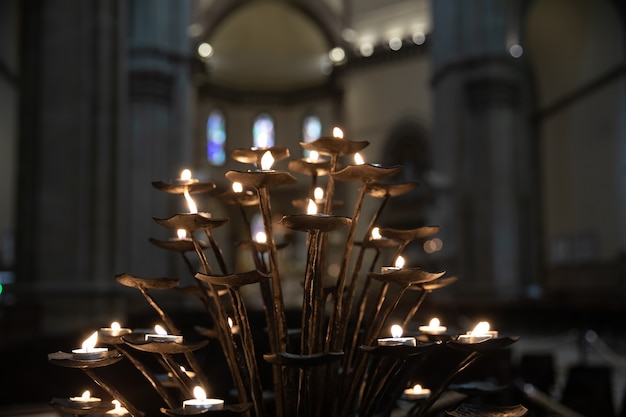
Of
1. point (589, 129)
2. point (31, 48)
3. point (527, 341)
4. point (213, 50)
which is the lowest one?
point (527, 341)

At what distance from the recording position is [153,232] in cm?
1327

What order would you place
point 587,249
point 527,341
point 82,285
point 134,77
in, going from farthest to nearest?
point 587,249
point 134,77
point 527,341
point 82,285

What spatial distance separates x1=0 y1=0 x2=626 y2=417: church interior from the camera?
6066 mm

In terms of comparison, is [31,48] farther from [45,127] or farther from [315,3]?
[315,3]

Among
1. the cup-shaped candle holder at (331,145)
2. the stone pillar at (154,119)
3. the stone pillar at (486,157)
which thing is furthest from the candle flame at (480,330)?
the stone pillar at (154,119)

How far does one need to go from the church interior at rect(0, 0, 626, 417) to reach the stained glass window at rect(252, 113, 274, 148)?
108 mm

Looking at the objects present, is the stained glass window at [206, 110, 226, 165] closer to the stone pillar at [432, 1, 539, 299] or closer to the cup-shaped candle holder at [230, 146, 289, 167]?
the stone pillar at [432, 1, 539, 299]

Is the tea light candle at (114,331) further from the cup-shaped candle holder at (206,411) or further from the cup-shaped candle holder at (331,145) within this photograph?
the cup-shaped candle holder at (331,145)

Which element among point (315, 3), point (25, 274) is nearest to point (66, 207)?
point (25, 274)

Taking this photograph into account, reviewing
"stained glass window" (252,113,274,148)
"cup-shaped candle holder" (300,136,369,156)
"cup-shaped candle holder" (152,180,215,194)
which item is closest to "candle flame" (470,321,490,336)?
"cup-shaped candle holder" (300,136,369,156)

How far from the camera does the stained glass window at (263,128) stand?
2912 cm

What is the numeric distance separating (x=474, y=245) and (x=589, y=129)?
201 inches

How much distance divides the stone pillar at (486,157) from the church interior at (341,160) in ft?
0.11

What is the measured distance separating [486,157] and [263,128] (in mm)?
Answer: 17162
